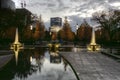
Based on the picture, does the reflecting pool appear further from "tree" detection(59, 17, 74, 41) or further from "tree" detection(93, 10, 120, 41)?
"tree" detection(59, 17, 74, 41)

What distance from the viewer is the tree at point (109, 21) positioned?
8631 cm

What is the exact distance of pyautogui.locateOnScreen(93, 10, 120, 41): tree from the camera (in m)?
86.3

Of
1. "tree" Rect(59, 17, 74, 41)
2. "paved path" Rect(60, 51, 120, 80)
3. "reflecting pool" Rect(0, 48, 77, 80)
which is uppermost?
"tree" Rect(59, 17, 74, 41)

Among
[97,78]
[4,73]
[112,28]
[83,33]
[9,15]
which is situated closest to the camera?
[97,78]

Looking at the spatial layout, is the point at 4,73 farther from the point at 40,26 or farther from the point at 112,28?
the point at 40,26

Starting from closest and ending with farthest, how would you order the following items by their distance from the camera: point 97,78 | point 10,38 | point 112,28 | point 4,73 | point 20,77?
1. point 97,78
2. point 20,77
3. point 4,73
4. point 10,38
5. point 112,28

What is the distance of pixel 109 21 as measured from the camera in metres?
87.8

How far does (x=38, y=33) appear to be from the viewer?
10844 cm

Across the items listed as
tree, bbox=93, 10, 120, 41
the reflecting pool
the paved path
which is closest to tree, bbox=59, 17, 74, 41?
tree, bbox=93, 10, 120, 41

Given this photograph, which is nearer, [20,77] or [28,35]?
[20,77]

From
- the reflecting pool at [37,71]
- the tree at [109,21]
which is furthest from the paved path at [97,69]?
the tree at [109,21]

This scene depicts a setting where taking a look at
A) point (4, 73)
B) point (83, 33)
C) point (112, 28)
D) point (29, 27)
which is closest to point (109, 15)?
point (112, 28)

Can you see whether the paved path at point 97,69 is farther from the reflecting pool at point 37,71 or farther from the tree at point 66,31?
the tree at point 66,31

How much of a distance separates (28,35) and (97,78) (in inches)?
2962
